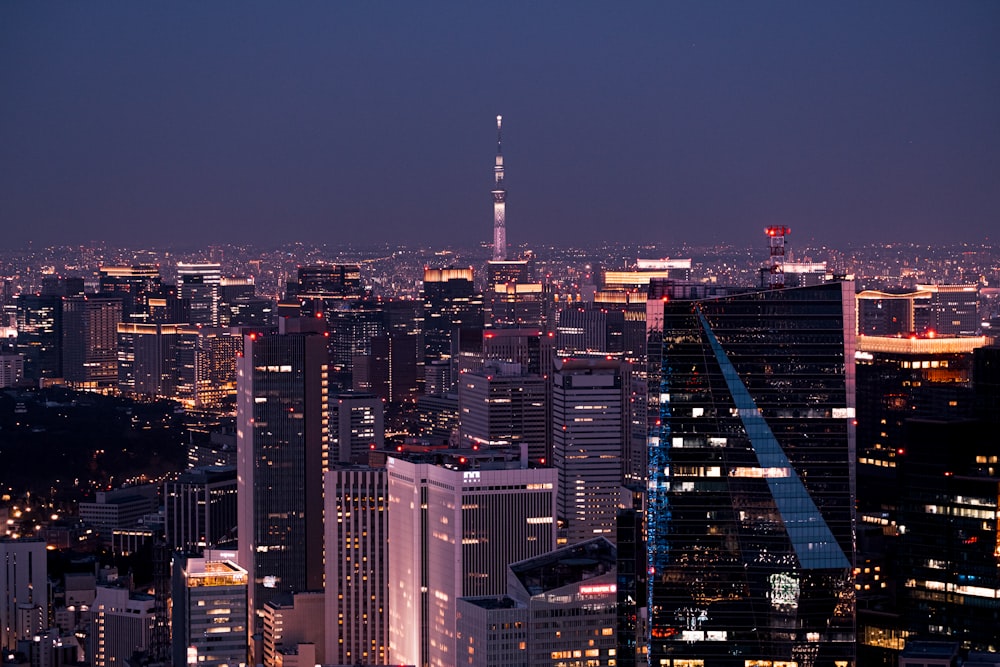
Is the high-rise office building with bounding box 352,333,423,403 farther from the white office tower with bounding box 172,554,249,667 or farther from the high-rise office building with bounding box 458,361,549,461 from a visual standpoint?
the white office tower with bounding box 172,554,249,667

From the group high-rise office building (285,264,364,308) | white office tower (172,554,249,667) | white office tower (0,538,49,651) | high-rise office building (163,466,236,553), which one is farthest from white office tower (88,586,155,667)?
high-rise office building (285,264,364,308)

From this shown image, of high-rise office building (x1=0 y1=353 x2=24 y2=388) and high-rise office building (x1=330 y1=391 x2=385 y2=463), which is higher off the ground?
high-rise office building (x1=0 y1=353 x2=24 y2=388)

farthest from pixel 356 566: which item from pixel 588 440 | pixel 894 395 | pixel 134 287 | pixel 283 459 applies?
pixel 134 287

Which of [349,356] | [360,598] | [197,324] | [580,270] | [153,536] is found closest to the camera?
[360,598]

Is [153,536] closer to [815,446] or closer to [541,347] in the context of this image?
[541,347]

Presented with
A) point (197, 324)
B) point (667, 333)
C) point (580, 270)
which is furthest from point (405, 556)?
point (197, 324)

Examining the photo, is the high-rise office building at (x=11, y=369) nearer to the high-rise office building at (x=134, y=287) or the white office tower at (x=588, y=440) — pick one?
the high-rise office building at (x=134, y=287)

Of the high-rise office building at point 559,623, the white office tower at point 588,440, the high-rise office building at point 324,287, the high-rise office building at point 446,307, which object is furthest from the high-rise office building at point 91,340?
the high-rise office building at point 559,623
